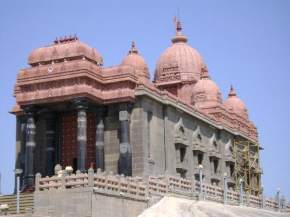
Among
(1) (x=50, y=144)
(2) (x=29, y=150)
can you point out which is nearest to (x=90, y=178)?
(2) (x=29, y=150)

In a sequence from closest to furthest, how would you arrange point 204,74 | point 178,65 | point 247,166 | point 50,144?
point 50,144 → point 204,74 → point 247,166 → point 178,65

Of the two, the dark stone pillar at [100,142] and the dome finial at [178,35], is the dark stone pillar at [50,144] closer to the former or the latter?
the dark stone pillar at [100,142]

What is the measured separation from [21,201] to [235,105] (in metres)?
31.2

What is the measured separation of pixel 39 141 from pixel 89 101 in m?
6.25

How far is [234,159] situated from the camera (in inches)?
2288

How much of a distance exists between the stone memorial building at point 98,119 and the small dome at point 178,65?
8505mm

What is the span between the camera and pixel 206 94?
56750 millimetres

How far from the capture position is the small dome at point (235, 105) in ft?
205

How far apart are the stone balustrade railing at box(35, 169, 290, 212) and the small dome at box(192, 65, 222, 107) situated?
10414 millimetres

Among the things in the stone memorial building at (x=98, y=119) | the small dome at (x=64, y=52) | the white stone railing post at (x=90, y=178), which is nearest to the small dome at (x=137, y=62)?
the stone memorial building at (x=98, y=119)

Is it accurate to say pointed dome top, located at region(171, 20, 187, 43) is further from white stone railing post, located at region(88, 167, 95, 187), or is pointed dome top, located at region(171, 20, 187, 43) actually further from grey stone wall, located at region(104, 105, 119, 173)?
white stone railing post, located at region(88, 167, 95, 187)

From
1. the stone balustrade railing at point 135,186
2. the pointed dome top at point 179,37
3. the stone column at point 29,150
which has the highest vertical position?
the pointed dome top at point 179,37

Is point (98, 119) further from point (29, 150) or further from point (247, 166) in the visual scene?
point (247, 166)

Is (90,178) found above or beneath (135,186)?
above
